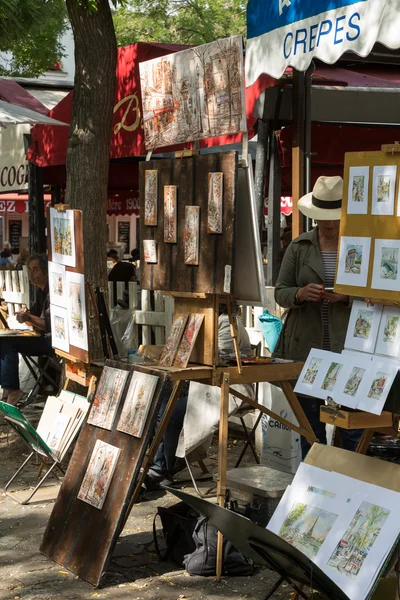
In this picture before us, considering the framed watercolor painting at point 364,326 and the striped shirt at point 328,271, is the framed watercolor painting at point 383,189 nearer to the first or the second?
the framed watercolor painting at point 364,326

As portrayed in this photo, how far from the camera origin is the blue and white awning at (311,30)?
4.84m

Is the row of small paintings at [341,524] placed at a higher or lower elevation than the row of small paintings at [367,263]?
lower

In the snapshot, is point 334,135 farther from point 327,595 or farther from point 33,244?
point 327,595

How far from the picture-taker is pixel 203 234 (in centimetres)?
488

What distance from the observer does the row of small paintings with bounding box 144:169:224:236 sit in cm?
475

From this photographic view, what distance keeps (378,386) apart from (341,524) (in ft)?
1.81

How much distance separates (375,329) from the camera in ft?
13.2

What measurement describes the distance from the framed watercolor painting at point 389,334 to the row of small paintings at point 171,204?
3.55 ft

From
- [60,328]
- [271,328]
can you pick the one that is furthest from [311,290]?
[271,328]

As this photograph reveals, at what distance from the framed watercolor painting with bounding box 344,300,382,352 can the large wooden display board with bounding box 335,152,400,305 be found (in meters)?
0.06

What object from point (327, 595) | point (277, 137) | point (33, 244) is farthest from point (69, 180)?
point (327, 595)

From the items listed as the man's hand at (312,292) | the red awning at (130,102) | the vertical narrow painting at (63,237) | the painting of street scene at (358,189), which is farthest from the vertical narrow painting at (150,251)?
the red awning at (130,102)

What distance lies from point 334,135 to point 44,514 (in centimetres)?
443

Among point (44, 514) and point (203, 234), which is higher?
point (203, 234)
